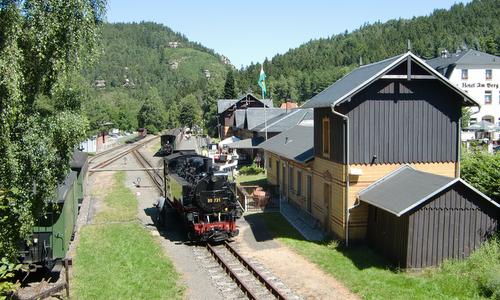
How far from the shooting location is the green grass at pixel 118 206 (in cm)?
2350

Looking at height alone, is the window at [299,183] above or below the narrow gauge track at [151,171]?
above

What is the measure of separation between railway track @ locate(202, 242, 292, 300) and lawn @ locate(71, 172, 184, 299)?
1.56 metres

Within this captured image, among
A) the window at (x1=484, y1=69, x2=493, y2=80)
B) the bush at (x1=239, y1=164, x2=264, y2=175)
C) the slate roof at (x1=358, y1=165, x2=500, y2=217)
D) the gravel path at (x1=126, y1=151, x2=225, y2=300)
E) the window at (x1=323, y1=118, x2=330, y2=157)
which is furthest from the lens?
the window at (x1=484, y1=69, x2=493, y2=80)

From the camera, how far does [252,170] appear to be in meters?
38.0

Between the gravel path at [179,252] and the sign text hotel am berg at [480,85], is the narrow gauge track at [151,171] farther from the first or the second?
the sign text hotel am berg at [480,85]

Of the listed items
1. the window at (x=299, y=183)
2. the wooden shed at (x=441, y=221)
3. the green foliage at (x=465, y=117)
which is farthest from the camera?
the green foliage at (x=465, y=117)

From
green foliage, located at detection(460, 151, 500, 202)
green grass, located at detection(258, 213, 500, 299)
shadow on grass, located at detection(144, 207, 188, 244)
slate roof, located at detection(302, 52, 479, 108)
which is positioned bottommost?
shadow on grass, located at detection(144, 207, 188, 244)

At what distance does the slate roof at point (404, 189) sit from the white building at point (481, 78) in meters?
39.4

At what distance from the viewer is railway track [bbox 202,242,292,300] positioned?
12.8m

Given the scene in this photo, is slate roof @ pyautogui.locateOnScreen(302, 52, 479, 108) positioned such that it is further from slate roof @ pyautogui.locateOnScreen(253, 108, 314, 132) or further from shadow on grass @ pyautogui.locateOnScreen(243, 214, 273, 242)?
slate roof @ pyautogui.locateOnScreen(253, 108, 314, 132)

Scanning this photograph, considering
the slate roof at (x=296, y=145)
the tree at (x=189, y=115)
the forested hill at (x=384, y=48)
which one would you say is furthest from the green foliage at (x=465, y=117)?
the forested hill at (x=384, y=48)


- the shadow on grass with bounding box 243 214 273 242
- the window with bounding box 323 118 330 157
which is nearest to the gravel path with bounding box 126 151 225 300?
the shadow on grass with bounding box 243 214 273 242

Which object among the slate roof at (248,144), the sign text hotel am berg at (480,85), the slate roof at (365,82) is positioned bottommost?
the slate roof at (248,144)

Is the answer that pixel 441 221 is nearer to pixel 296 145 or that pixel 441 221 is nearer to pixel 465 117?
pixel 296 145
